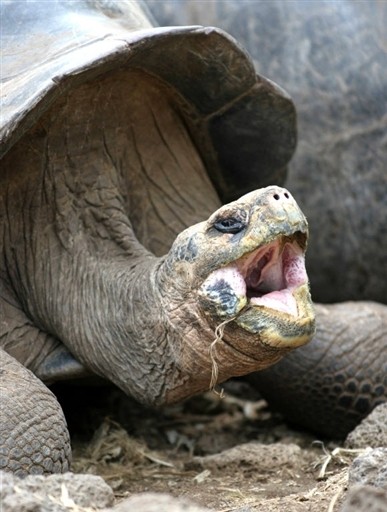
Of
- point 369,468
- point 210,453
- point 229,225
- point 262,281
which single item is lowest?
point 210,453

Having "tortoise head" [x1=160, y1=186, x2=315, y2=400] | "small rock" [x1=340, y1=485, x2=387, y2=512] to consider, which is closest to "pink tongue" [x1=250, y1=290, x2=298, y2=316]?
"tortoise head" [x1=160, y1=186, x2=315, y2=400]

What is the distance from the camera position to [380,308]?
4.74 m

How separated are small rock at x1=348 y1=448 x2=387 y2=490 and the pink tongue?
461 millimetres

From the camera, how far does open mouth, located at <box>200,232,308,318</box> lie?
3350mm

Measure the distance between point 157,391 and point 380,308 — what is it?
3.94 feet

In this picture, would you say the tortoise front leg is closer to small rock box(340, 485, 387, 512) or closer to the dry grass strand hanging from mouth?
the dry grass strand hanging from mouth

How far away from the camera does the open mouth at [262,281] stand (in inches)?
132

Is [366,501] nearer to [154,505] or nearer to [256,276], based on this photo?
[154,505]

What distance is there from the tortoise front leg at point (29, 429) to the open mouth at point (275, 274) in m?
0.68

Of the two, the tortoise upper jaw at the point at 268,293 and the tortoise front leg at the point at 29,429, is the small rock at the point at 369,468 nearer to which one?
the tortoise upper jaw at the point at 268,293

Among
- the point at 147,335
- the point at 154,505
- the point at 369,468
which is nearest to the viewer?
the point at 154,505

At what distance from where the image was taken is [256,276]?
3439mm

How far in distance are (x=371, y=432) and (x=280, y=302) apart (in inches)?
35.4

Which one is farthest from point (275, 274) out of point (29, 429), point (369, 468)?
point (29, 429)
